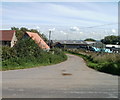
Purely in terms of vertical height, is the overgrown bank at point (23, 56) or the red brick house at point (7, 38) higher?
the red brick house at point (7, 38)

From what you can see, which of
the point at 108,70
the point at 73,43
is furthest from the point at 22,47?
the point at 73,43

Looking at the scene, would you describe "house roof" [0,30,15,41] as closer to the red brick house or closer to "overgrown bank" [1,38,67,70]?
the red brick house

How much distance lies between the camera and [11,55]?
27188 mm

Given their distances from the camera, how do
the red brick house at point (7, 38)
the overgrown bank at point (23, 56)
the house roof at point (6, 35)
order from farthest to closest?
the house roof at point (6, 35) → the red brick house at point (7, 38) → the overgrown bank at point (23, 56)

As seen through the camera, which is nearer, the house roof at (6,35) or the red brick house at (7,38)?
the red brick house at (7,38)

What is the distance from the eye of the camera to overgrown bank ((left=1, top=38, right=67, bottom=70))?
25.4 metres

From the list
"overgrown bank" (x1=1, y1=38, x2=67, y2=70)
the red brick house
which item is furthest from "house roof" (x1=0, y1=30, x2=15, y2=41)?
"overgrown bank" (x1=1, y1=38, x2=67, y2=70)

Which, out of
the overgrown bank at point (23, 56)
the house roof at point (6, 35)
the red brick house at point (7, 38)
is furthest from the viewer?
the house roof at point (6, 35)

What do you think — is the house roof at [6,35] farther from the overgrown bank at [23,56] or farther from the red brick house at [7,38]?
the overgrown bank at [23,56]

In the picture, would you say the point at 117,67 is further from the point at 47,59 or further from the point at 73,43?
the point at 73,43

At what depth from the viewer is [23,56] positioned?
2864 cm

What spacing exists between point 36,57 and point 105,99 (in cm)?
2269

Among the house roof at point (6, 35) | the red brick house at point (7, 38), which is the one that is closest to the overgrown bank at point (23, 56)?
the red brick house at point (7, 38)

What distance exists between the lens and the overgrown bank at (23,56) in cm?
2542
